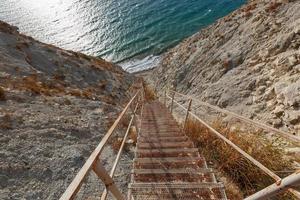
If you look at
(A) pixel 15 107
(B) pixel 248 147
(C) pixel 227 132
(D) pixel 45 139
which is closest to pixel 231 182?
(B) pixel 248 147

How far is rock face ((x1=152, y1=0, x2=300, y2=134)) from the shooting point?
9.36 m

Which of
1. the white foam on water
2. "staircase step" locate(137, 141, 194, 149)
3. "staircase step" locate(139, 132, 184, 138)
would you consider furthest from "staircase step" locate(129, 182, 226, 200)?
the white foam on water

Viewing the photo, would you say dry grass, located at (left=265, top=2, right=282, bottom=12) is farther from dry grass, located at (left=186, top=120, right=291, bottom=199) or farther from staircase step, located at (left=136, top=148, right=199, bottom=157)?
staircase step, located at (left=136, top=148, right=199, bottom=157)

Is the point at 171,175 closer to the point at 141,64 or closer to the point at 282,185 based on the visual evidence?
the point at 282,185

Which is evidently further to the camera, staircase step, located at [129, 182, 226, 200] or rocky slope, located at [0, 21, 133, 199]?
rocky slope, located at [0, 21, 133, 199]

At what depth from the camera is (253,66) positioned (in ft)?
44.1

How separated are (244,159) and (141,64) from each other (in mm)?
43467

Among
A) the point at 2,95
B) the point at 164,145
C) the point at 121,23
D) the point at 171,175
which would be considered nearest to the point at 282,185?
the point at 171,175

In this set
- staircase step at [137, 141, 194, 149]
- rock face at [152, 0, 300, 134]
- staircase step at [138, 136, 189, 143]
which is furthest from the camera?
rock face at [152, 0, 300, 134]

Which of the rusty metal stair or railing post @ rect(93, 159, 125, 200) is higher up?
railing post @ rect(93, 159, 125, 200)

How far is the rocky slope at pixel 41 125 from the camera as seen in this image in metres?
6.96

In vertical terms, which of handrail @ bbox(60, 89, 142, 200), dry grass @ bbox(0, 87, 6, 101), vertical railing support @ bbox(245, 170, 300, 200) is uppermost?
dry grass @ bbox(0, 87, 6, 101)

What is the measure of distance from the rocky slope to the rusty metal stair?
167cm

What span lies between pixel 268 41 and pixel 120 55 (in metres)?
41.3
